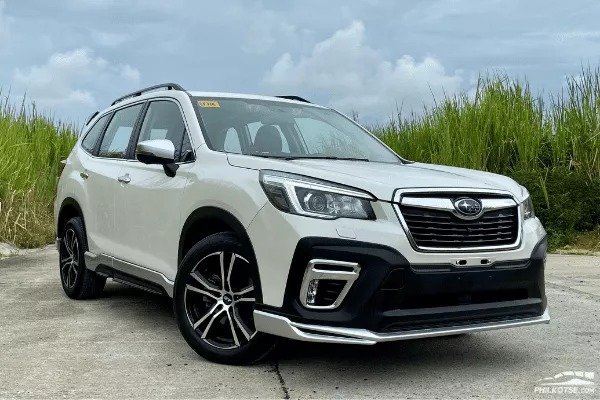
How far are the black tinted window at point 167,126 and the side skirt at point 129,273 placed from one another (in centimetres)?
88

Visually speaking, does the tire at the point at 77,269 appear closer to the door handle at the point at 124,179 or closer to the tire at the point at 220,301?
the door handle at the point at 124,179

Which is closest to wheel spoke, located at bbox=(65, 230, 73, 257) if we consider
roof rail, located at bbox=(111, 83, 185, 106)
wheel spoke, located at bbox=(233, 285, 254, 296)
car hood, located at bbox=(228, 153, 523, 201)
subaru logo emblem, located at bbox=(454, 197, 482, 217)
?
roof rail, located at bbox=(111, 83, 185, 106)

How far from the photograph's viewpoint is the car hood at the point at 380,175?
4.27 m

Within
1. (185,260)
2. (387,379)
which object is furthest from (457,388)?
(185,260)

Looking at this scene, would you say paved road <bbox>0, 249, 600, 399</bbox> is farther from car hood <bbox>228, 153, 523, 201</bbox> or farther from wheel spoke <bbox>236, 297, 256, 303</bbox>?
car hood <bbox>228, 153, 523, 201</bbox>

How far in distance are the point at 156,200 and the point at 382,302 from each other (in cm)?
210

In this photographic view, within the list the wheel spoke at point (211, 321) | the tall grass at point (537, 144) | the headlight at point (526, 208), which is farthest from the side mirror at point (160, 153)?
the tall grass at point (537, 144)

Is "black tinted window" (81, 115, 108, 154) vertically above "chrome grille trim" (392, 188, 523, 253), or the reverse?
"black tinted window" (81, 115, 108, 154)

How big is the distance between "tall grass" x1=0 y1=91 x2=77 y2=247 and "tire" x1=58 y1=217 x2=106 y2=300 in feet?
19.2

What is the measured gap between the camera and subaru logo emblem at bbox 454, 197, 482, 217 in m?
4.34

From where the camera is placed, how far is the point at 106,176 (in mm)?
6504

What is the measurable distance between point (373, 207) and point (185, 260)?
1.35 m

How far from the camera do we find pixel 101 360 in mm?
4957

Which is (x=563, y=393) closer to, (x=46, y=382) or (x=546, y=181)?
(x=46, y=382)
